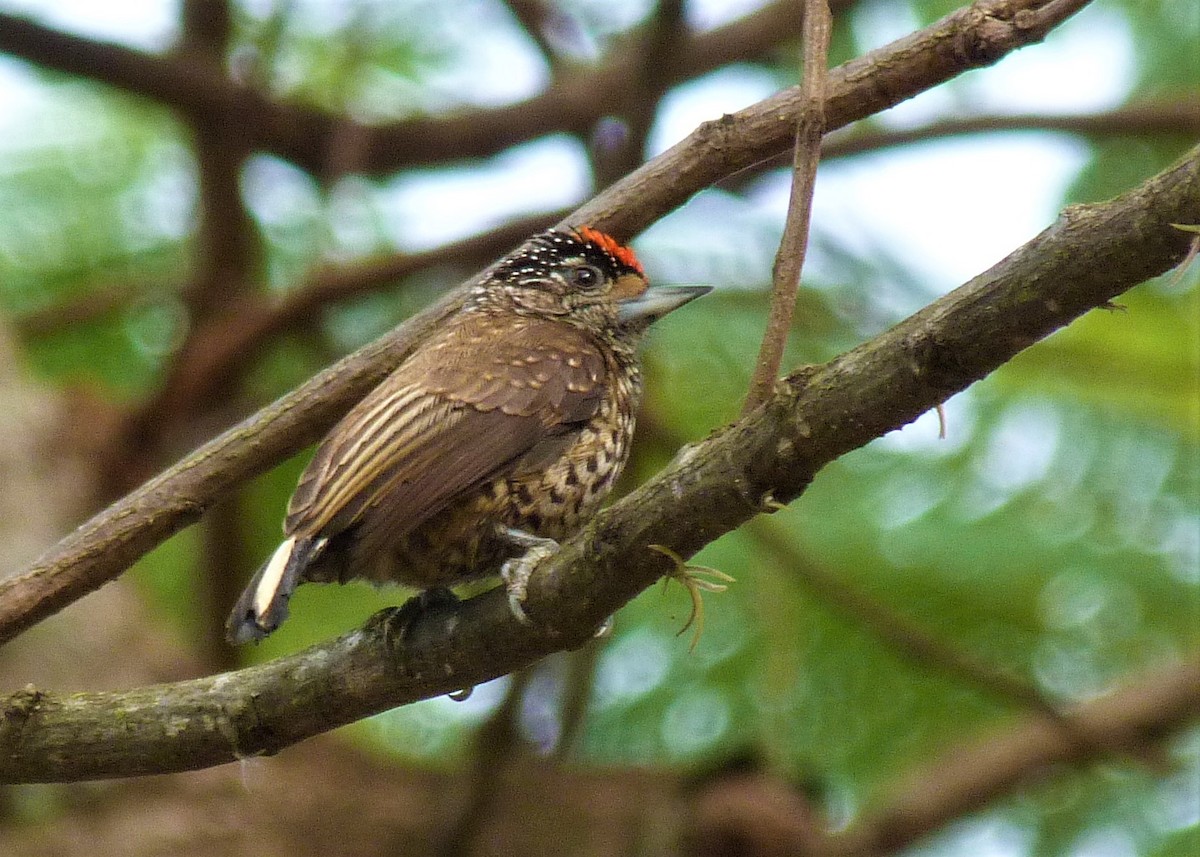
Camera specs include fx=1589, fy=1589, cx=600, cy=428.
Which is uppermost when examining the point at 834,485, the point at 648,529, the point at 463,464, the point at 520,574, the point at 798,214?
the point at 798,214

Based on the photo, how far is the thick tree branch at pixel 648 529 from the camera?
2.64 meters

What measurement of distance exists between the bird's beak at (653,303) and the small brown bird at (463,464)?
0.17m

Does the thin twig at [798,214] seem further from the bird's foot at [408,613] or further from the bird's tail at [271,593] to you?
the bird's tail at [271,593]

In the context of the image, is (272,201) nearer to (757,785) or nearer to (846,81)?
(757,785)

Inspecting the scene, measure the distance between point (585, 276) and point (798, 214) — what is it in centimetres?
187

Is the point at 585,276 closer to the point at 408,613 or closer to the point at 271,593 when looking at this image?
the point at 408,613

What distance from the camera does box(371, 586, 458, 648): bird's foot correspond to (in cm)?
345

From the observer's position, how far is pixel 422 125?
7211 millimetres

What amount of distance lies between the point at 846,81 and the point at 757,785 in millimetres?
3202

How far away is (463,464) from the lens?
3.76 metres

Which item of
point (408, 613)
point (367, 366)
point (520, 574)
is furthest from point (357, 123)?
point (520, 574)

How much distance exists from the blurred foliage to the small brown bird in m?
1.91

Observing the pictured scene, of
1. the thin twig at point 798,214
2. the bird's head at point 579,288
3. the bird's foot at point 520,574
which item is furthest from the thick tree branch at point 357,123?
the bird's foot at point 520,574

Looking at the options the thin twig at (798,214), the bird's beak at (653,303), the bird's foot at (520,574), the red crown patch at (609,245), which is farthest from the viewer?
the bird's beak at (653,303)
